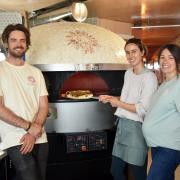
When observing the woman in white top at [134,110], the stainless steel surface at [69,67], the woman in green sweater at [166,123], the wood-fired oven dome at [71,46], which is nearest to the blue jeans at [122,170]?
the woman in white top at [134,110]

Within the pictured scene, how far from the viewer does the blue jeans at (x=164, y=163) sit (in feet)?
6.82

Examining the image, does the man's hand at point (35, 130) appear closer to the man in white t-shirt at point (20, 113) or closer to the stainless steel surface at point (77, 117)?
the man in white t-shirt at point (20, 113)

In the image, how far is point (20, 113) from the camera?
6.99ft

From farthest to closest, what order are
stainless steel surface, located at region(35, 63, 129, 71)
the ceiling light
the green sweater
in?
the ceiling light → stainless steel surface, located at region(35, 63, 129, 71) → the green sweater

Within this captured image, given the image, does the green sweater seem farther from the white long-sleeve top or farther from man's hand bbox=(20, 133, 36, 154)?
man's hand bbox=(20, 133, 36, 154)

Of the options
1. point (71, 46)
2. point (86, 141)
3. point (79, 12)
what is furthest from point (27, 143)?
point (79, 12)

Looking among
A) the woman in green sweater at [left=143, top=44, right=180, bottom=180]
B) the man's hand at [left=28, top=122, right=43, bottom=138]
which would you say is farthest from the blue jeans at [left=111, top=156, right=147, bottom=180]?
the man's hand at [left=28, top=122, right=43, bottom=138]

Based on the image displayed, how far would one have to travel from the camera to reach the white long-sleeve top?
2369mm

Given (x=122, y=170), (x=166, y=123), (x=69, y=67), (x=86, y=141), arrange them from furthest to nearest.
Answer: (x=86, y=141), (x=69, y=67), (x=122, y=170), (x=166, y=123)

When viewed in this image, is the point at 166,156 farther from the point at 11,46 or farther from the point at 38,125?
the point at 11,46

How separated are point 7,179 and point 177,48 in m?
1.62

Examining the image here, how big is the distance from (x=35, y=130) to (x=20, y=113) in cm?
16

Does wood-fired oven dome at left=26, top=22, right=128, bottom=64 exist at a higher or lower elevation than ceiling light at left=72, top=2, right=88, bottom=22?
lower

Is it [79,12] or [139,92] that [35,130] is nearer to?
[139,92]
